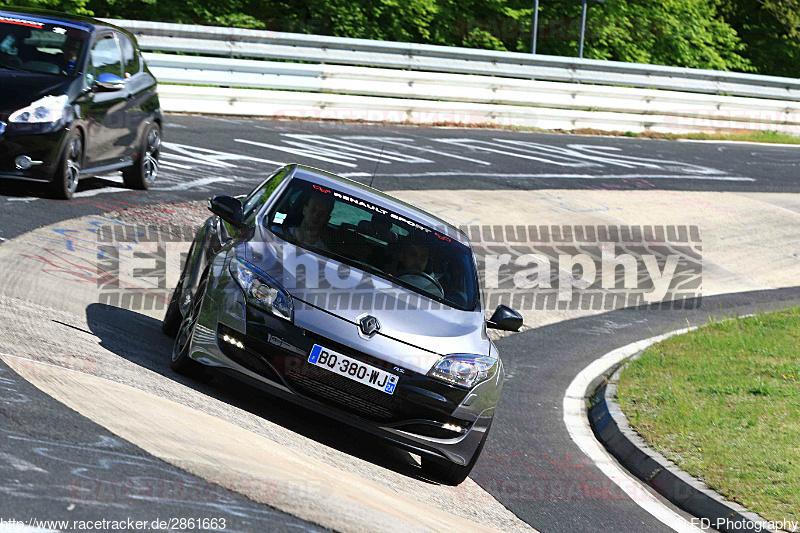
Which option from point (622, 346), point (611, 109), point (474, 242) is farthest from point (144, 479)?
point (611, 109)

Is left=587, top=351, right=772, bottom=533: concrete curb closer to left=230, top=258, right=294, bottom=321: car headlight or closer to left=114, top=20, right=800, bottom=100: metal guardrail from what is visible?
left=230, top=258, right=294, bottom=321: car headlight

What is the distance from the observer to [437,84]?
77.1ft

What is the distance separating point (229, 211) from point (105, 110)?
17.0 ft

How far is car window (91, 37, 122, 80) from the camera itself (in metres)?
11.9

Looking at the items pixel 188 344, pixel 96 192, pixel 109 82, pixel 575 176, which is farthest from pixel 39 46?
pixel 575 176

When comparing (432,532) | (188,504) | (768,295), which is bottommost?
(768,295)

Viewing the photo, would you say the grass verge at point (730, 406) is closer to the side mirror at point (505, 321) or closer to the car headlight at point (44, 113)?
the side mirror at point (505, 321)

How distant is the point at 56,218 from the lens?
11.3 meters

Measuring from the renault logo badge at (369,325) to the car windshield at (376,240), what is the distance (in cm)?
68

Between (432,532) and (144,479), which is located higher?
(144,479)

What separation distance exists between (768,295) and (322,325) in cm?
998

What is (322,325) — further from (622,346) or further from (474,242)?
(474,242)

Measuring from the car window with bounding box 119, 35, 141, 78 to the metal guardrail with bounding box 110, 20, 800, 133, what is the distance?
6.47 m

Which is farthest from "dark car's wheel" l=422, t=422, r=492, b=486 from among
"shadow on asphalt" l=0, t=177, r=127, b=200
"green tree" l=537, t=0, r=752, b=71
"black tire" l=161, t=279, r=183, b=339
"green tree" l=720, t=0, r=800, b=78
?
"green tree" l=720, t=0, r=800, b=78
